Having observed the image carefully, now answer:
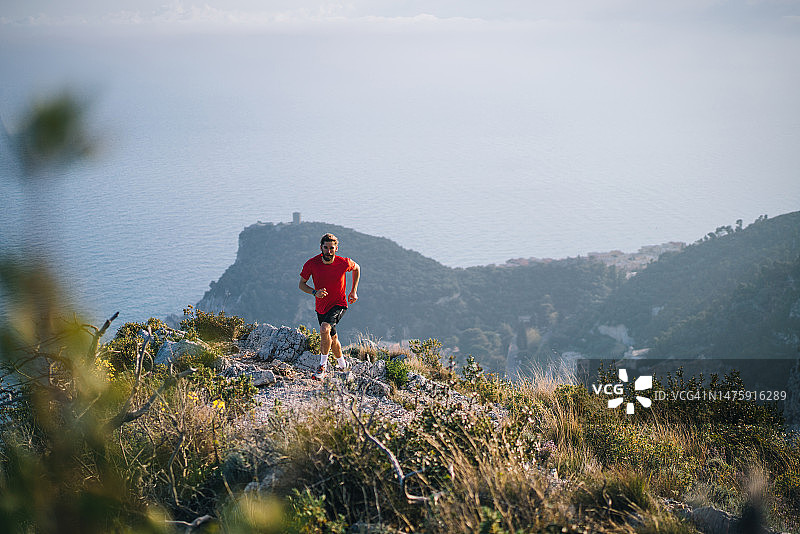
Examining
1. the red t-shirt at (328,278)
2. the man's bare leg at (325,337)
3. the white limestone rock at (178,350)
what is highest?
the red t-shirt at (328,278)

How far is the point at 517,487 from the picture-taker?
154 inches

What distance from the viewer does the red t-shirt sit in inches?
304

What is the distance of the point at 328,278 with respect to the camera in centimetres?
774

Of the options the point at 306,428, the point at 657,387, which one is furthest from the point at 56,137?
the point at 657,387

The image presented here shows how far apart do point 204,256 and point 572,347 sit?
78.8 m

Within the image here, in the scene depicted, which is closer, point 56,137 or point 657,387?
point 56,137

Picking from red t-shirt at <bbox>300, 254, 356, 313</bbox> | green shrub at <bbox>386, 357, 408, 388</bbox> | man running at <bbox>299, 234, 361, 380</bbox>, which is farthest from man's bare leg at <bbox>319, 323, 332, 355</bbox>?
green shrub at <bbox>386, 357, 408, 388</bbox>

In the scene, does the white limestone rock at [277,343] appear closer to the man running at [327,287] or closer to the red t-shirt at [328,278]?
the man running at [327,287]

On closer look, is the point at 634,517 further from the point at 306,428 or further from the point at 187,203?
the point at 187,203

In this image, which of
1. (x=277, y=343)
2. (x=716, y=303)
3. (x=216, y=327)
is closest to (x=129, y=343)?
(x=216, y=327)

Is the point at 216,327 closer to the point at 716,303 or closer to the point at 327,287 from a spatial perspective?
the point at 327,287

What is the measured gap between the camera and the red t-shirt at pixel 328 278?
771cm

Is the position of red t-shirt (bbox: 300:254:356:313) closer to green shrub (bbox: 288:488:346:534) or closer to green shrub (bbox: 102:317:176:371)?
green shrub (bbox: 102:317:176:371)

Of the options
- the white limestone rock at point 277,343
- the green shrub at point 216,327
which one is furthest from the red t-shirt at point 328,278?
the green shrub at point 216,327
